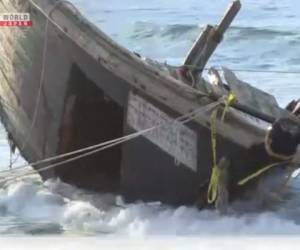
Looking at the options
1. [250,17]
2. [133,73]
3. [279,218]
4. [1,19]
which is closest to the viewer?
[133,73]

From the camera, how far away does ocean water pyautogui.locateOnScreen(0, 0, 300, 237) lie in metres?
7.03

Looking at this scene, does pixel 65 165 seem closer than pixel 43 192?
Yes

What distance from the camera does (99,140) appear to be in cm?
755

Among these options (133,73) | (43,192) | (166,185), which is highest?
(133,73)

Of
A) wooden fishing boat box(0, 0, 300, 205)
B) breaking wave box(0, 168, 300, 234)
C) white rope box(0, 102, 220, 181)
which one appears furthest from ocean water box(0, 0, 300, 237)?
white rope box(0, 102, 220, 181)

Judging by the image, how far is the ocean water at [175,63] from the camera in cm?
703

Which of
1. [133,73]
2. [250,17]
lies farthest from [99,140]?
[250,17]

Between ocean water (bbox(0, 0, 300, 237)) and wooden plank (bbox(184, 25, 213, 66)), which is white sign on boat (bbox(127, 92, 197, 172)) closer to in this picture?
ocean water (bbox(0, 0, 300, 237))

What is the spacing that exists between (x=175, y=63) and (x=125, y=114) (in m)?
8.79

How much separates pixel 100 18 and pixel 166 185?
1596 cm

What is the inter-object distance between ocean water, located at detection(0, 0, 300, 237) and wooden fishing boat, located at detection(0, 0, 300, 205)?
148 mm

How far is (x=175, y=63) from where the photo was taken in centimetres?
1575

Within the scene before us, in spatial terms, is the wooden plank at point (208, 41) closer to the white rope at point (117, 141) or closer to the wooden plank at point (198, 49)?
the wooden plank at point (198, 49)

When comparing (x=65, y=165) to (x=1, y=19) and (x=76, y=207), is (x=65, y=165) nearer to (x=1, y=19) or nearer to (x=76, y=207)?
(x=76, y=207)
